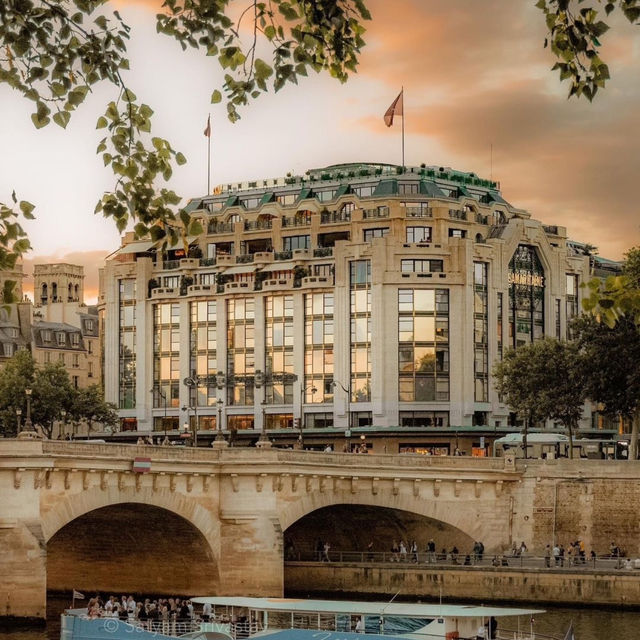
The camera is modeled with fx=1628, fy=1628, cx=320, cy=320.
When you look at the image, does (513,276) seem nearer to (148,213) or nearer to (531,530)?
(531,530)

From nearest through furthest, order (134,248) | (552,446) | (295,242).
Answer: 1. (552,446)
2. (295,242)
3. (134,248)

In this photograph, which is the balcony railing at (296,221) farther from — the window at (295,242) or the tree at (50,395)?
the tree at (50,395)

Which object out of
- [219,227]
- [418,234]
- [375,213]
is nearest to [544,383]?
[418,234]

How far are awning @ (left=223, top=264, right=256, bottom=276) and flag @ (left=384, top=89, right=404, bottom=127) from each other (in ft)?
67.0

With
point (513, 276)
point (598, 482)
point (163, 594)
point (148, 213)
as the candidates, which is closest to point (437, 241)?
point (513, 276)

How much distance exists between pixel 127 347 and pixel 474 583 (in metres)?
77.8

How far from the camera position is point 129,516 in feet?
267

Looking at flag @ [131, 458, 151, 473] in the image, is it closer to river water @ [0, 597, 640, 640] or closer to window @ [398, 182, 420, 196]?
river water @ [0, 597, 640, 640]

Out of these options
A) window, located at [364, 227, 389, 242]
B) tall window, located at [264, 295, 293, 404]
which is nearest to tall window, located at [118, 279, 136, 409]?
tall window, located at [264, 295, 293, 404]

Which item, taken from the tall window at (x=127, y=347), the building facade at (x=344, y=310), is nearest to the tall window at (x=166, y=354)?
the building facade at (x=344, y=310)

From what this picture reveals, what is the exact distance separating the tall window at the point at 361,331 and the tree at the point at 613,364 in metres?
39.3

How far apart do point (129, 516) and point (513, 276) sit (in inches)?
2889

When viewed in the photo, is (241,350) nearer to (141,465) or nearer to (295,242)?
(295,242)

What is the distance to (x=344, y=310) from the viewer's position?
143m
